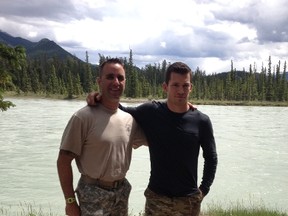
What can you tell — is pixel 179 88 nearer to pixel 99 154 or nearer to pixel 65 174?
pixel 99 154

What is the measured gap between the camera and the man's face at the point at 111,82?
407cm

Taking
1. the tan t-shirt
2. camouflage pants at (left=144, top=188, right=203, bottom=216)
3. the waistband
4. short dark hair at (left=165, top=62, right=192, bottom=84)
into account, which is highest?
short dark hair at (left=165, top=62, right=192, bottom=84)

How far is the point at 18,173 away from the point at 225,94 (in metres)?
102

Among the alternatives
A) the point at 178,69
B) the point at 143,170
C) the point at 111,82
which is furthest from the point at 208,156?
the point at 143,170

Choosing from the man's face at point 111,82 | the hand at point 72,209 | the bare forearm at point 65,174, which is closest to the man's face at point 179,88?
the man's face at point 111,82

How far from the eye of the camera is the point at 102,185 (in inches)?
156

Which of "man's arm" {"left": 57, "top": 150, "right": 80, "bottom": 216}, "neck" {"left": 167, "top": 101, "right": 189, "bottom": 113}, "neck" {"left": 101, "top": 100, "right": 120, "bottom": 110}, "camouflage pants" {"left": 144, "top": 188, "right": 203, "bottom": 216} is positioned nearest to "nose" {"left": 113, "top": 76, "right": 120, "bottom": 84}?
"neck" {"left": 101, "top": 100, "right": 120, "bottom": 110}

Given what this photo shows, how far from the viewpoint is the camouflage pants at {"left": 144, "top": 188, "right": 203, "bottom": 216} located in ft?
13.8

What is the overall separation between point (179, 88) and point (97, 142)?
41.7 inches

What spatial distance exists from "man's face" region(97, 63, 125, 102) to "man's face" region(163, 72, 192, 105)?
1.82 ft

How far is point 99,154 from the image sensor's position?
3.95 metres

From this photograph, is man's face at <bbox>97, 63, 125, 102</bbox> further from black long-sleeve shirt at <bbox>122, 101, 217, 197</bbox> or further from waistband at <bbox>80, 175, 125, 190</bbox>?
waistband at <bbox>80, 175, 125, 190</bbox>

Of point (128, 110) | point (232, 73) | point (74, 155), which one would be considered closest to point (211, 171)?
point (128, 110)

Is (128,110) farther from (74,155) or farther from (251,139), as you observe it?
(251,139)
